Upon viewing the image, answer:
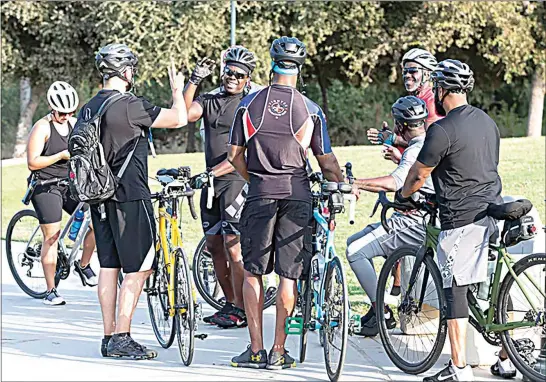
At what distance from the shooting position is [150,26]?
2834 centimetres

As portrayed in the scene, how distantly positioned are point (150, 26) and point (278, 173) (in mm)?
22331

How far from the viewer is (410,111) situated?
7.17 m

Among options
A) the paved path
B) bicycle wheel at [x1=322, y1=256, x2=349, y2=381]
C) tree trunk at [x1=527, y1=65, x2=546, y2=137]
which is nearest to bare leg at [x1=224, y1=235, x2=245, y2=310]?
the paved path

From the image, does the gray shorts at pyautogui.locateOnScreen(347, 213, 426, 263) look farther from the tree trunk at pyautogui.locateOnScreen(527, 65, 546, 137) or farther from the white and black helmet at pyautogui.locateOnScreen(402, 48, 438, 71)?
the tree trunk at pyautogui.locateOnScreen(527, 65, 546, 137)

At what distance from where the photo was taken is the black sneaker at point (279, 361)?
682 centimetres

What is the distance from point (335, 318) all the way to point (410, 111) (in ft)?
5.46

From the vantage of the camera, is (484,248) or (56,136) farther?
(56,136)

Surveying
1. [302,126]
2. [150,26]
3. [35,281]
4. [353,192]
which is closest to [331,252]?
[353,192]

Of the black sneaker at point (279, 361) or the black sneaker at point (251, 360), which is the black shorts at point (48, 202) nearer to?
the black sneaker at point (251, 360)

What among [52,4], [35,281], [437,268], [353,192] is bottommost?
[35,281]

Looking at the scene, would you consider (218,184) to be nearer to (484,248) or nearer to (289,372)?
(289,372)

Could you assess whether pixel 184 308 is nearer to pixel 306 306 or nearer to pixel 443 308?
pixel 306 306

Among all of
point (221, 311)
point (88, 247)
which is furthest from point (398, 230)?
point (88, 247)

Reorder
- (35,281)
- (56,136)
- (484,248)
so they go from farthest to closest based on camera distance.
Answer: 1. (35,281)
2. (56,136)
3. (484,248)
